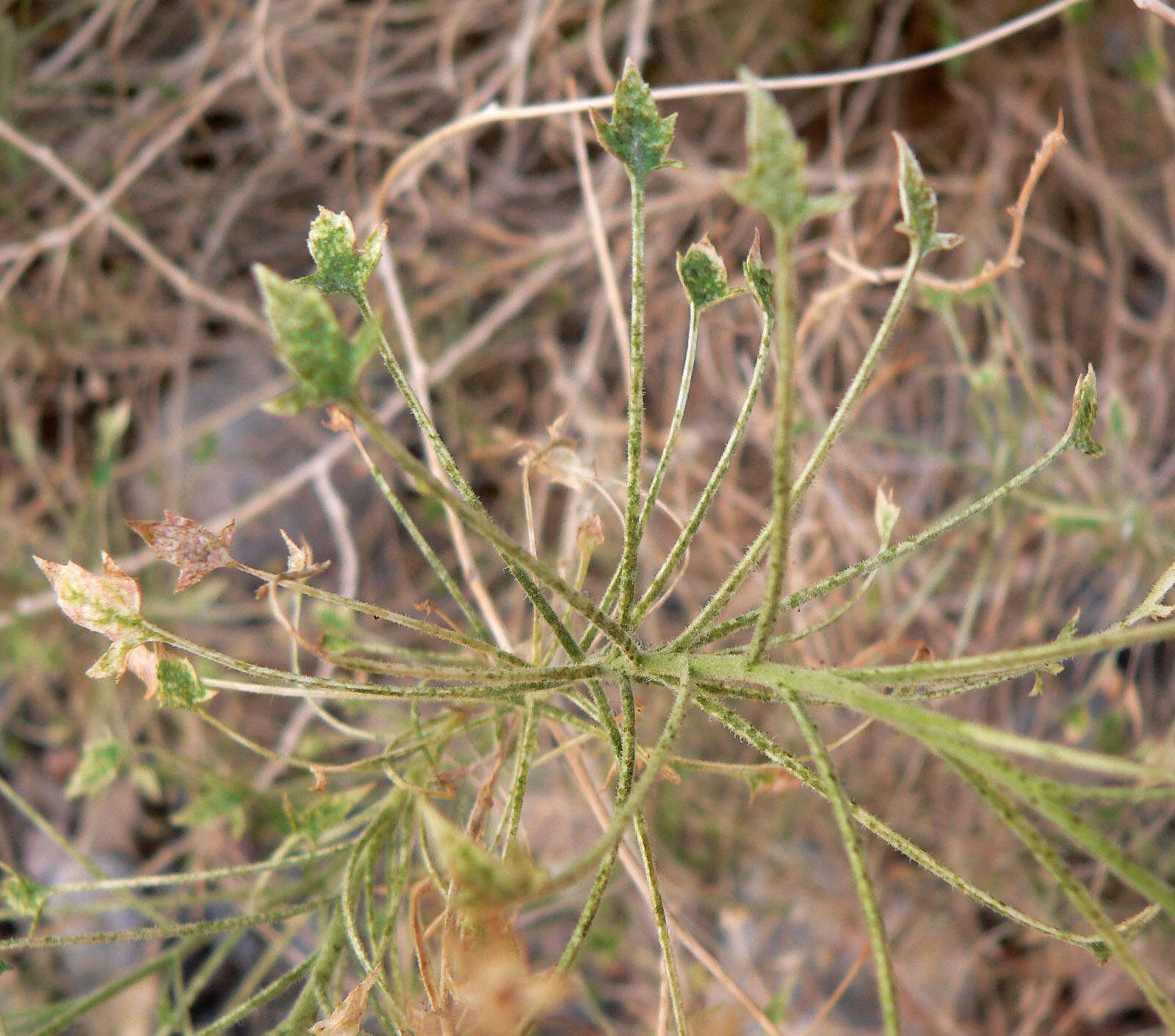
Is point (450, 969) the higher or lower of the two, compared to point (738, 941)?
higher

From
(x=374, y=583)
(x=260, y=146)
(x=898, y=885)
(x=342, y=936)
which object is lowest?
(x=898, y=885)

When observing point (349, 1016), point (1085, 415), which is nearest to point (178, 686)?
point (349, 1016)

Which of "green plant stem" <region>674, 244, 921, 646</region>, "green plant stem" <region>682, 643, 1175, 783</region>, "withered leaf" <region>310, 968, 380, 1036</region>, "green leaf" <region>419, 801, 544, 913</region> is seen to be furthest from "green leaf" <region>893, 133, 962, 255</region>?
"withered leaf" <region>310, 968, 380, 1036</region>

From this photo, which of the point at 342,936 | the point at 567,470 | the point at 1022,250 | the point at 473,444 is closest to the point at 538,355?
the point at 473,444

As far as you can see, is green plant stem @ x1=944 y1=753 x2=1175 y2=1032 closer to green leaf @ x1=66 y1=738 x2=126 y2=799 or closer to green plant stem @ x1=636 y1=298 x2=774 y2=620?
green plant stem @ x1=636 y1=298 x2=774 y2=620

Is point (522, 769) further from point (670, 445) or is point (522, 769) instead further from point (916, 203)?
point (916, 203)

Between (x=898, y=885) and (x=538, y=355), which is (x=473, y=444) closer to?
(x=538, y=355)

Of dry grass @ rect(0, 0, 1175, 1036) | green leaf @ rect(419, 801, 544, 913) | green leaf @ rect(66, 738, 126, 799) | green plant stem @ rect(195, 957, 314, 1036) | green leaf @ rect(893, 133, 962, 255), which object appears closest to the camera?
green leaf @ rect(419, 801, 544, 913)
